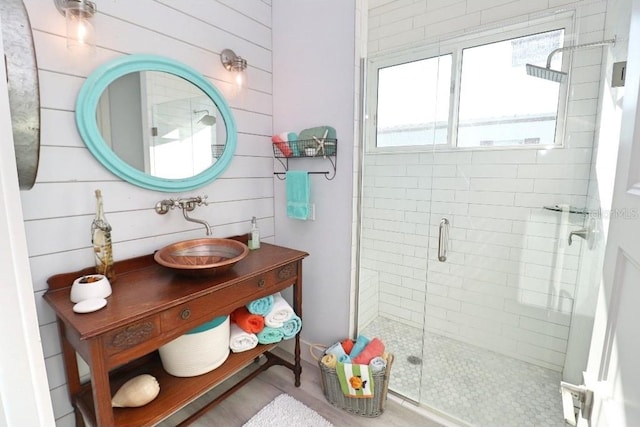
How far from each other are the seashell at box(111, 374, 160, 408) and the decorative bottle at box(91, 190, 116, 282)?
1.51 ft

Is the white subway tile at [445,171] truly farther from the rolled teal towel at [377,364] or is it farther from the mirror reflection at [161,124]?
the mirror reflection at [161,124]

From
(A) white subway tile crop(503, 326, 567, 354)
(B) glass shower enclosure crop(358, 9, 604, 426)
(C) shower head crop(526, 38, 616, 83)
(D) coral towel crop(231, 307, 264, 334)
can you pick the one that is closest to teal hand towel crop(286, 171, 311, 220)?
(B) glass shower enclosure crop(358, 9, 604, 426)

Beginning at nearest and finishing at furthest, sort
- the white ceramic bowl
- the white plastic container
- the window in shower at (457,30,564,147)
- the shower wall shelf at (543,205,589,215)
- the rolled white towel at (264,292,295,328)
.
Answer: the white ceramic bowl → the white plastic container → the rolled white towel at (264,292,295,328) → the shower wall shelf at (543,205,589,215) → the window in shower at (457,30,564,147)

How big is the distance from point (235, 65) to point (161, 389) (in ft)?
5.91

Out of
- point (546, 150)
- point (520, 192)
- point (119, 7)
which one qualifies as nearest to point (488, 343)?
point (520, 192)

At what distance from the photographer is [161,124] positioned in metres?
1.56

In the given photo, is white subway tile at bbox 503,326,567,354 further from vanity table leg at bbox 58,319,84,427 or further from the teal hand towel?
vanity table leg at bbox 58,319,84,427

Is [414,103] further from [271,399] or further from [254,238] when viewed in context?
[271,399]

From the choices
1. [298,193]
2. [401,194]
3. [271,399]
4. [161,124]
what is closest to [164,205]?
[161,124]

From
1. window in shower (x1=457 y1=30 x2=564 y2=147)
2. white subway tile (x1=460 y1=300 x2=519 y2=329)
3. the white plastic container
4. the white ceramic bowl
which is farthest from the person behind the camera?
white subway tile (x1=460 y1=300 x2=519 y2=329)

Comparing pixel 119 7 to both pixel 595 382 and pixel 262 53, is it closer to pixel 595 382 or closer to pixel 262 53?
pixel 262 53

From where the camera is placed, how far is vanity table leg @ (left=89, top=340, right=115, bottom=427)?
0.95m

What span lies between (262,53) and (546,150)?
6.65 ft

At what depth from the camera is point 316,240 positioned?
Answer: 2018mm
